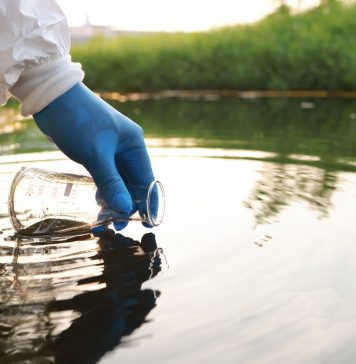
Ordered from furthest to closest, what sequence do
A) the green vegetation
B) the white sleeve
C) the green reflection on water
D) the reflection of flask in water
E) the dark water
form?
the green vegetation → the green reflection on water → the reflection of flask in water → the white sleeve → the dark water

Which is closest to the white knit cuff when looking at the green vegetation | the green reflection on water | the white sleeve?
the white sleeve

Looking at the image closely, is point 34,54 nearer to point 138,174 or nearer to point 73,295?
point 138,174

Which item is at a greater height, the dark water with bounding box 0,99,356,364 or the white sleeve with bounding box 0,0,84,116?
the white sleeve with bounding box 0,0,84,116

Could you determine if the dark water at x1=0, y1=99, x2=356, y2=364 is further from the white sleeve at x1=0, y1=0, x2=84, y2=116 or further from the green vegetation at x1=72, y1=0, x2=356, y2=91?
the green vegetation at x1=72, y1=0, x2=356, y2=91

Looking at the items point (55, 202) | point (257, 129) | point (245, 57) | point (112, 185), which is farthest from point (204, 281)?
point (245, 57)

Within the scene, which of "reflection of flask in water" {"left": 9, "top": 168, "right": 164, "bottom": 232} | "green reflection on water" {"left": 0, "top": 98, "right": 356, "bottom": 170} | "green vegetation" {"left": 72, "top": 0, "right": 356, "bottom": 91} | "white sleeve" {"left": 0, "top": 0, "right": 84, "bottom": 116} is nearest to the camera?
"white sleeve" {"left": 0, "top": 0, "right": 84, "bottom": 116}

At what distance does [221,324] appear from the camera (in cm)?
77

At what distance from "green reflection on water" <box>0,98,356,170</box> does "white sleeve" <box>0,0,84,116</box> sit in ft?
3.53

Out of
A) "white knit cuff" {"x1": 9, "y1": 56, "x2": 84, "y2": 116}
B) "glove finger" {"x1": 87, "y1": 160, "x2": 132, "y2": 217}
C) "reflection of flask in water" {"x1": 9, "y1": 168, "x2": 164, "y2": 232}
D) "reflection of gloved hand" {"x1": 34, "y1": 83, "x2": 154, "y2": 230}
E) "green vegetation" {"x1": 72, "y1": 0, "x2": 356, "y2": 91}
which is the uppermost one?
"white knit cuff" {"x1": 9, "y1": 56, "x2": 84, "y2": 116}

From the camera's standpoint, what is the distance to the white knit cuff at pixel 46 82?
1.12m

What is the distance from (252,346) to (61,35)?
2.24 ft

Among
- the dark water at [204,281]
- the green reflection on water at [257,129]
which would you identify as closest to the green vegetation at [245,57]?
the green reflection on water at [257,129]

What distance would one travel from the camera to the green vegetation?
19.4ft

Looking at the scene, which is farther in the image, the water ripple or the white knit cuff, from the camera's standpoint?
the white knit cuff
